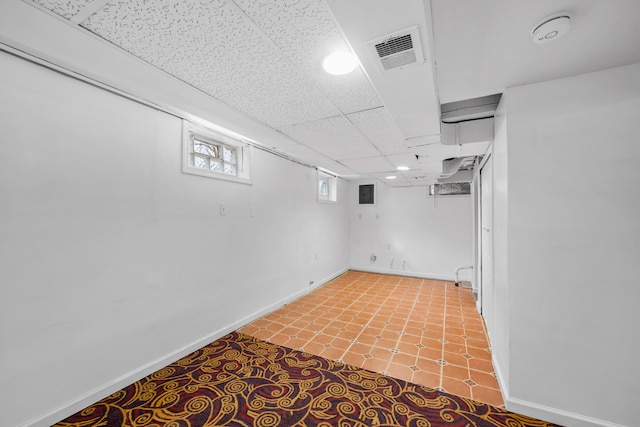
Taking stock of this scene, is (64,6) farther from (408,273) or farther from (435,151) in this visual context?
(408,273)

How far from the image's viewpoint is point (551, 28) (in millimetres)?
1251

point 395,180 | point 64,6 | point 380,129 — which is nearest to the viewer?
point 64,6

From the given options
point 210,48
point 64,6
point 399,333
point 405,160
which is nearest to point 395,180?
point 405,160

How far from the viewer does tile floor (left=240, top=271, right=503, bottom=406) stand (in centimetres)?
235

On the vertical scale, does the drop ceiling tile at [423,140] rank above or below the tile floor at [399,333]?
above

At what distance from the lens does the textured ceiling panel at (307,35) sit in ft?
3.68

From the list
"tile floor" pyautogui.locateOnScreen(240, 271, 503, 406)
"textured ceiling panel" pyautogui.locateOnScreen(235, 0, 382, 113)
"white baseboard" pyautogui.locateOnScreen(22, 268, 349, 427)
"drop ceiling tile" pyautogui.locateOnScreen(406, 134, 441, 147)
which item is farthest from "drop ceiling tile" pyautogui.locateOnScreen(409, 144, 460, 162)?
"white baseboard" pyautogui.locateOnScreen(22, 268, 349, 427)

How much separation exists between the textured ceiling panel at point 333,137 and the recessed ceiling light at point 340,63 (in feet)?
2.41

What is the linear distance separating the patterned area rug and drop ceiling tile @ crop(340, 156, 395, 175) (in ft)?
Result: 9.30

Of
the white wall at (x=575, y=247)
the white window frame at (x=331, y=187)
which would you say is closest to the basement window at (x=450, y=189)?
the white window frame at (x=331, y=187)

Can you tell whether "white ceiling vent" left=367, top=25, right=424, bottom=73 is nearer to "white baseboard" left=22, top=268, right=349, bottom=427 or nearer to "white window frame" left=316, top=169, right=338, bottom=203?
"white baseboard" left=22, top=268, right=349, bottom=427

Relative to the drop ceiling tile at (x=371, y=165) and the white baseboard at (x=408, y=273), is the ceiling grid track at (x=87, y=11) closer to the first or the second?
the drop ceiling tile at (x=371, y=165)

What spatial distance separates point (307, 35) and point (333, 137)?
1.62m

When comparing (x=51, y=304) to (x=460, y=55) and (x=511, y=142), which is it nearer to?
(x=460, y=55)
